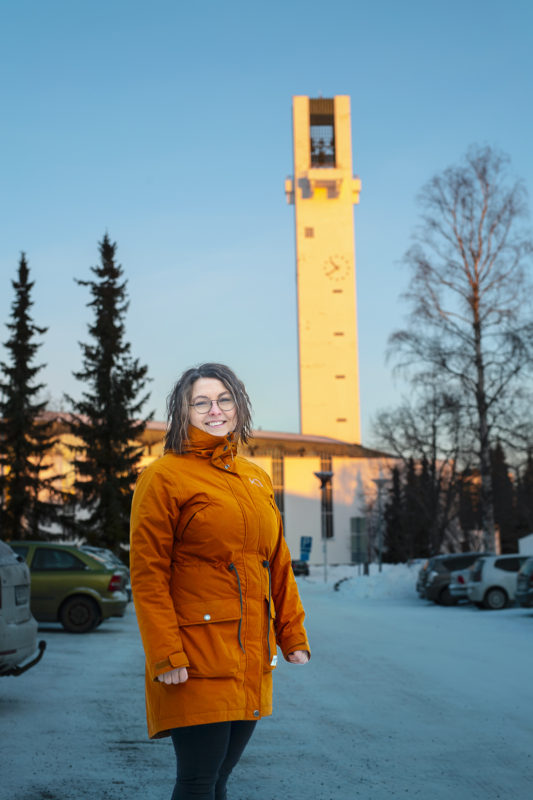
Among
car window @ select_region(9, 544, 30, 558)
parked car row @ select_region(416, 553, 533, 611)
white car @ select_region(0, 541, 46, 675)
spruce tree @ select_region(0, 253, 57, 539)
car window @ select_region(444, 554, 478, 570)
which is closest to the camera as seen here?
white car @ select_region(0, 541, 46, 675)

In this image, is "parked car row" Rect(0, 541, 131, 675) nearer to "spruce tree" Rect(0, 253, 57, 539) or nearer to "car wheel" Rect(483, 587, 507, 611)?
"car wheel" Rect(483, 587, 507, 611)

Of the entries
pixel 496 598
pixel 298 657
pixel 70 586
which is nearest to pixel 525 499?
pixel 496 598

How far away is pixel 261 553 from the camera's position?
338cm

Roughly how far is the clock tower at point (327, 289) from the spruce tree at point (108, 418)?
49981 millimetres

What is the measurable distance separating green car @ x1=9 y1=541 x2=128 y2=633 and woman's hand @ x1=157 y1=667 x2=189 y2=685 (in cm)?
1385

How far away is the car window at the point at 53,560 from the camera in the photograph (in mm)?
16470

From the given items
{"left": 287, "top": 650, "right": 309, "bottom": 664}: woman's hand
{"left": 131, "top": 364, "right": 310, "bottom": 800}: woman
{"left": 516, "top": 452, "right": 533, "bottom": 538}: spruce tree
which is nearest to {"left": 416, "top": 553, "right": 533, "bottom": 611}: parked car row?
{"left": 516, "top": 452, "right": 533, "bottom": 538}: spruce tree

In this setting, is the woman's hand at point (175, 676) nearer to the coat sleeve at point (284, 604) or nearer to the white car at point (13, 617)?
the coat sleeve at point (284, 604)

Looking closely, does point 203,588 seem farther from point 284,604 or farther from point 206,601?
point 284,604

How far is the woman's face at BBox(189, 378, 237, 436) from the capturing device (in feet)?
11.7

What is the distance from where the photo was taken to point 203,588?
3215mm

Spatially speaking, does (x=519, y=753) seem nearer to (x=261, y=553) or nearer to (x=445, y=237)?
(x=261, y=553)

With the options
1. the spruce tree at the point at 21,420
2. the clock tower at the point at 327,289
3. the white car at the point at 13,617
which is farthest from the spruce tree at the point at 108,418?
the clock tower at the point at 327,289

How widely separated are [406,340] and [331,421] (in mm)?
60468
